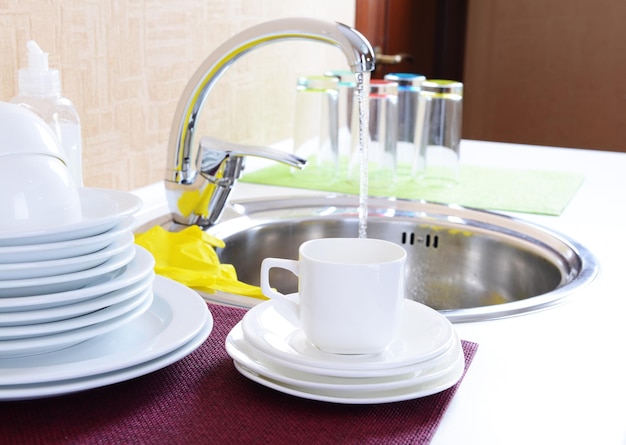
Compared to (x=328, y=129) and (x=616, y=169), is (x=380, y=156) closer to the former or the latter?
(x=328, y=129)

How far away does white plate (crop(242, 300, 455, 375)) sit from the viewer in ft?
1.97

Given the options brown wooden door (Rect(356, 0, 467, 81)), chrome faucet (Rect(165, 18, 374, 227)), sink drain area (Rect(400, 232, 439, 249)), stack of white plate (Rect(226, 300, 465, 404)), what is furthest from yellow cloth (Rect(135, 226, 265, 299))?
brown wooden door (Rect(356, 0, 467, 81))

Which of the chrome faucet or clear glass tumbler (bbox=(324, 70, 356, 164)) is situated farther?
clear glass tumbler (bbox=(324, 70, 356, 164))

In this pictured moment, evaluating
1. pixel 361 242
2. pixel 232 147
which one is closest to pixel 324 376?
pixel 361 242

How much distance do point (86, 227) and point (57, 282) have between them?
0.04m

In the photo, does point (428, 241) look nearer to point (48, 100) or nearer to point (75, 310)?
point (48, 100)

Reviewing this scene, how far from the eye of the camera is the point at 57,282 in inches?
22.5

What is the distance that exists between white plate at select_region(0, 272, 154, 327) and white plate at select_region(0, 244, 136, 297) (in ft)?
0.05

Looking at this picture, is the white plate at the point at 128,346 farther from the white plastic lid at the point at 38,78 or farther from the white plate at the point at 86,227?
the white plastic lid at the point at 38,78

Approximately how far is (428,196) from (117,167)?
55 centimetres

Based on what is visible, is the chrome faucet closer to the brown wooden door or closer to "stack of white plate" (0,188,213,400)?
"stack of white plate" (0,188,213,400)

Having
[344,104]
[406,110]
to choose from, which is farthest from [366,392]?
[406,110]

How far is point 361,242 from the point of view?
679mm

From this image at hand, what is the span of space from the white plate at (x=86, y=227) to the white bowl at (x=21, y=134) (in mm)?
63
